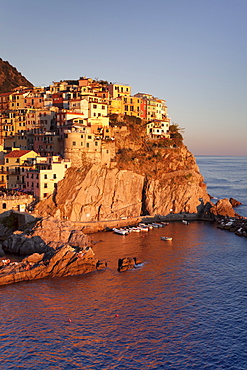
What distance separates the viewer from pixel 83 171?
80.9 metres

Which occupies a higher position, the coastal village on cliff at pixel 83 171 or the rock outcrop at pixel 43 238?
the coastal village on cliff at pixel 83 171

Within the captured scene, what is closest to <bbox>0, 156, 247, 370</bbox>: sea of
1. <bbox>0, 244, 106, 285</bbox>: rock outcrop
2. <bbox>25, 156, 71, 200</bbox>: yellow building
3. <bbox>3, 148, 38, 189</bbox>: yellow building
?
<bbox>0, 244, 106, 285</bbox>: rock outcrop

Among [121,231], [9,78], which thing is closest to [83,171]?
[121,231]

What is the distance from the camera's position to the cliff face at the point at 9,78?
15554 cm

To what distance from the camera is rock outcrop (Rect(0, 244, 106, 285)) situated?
155 ft

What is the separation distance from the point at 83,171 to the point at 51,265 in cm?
3399

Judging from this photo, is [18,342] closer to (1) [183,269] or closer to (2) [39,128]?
(1) [183,269]

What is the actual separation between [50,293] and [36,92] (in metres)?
77.4

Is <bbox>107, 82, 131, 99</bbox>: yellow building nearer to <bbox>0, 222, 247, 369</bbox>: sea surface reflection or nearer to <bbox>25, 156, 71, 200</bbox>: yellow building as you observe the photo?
<bbox>25, 156, 71, 200</bbox>: yellow building

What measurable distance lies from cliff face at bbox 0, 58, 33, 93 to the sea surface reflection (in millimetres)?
119505

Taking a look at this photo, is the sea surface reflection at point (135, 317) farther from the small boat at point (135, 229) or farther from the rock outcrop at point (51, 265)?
the small boat at point (135, 229)

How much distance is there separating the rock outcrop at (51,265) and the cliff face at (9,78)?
116 meters

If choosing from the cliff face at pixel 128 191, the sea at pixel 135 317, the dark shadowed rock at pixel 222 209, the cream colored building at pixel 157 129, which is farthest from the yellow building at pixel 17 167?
the dark shadowed rock at pixel 222 209

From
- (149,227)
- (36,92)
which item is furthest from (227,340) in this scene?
(36,92)
